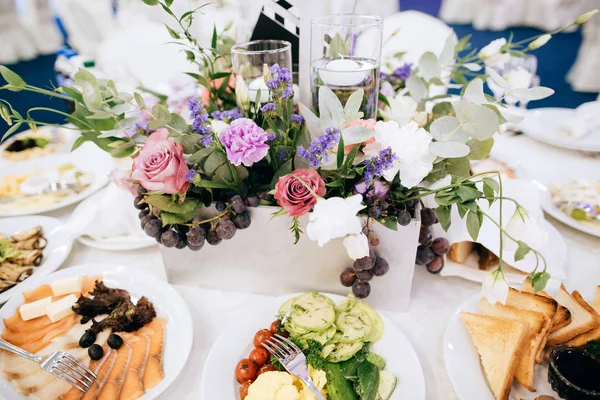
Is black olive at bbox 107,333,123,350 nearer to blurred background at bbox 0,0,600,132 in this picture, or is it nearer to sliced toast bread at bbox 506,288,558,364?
sliced toast bread at bbox 506,288,558,364

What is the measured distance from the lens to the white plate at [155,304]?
0.73 meters

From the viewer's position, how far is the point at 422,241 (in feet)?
2.85

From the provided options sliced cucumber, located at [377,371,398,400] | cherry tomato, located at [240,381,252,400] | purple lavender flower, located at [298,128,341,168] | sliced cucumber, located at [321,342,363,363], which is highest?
purple lavender flower, located at [298,128,341,168]

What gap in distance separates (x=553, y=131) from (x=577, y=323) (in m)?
1.06

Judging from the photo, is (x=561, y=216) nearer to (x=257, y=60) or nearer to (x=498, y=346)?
(x=498, y=346)

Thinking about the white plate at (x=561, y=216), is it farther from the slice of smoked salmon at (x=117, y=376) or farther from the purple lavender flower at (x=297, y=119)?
the slice of smoked salmon at (x=117, y=376)

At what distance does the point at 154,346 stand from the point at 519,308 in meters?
0.74

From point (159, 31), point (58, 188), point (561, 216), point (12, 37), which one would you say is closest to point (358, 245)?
point (561, 216)

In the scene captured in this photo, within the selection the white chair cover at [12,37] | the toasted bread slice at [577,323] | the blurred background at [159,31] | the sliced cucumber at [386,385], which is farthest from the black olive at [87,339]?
the white chair cover at [12,37]

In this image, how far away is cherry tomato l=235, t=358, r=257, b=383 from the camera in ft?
2.33

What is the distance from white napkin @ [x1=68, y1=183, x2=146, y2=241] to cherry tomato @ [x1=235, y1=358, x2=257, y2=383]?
1.76 ft

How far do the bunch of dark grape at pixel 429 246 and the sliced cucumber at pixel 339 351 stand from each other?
27 cm

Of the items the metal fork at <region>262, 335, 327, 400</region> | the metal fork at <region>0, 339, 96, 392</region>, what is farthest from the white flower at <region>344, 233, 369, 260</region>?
the metal fork at <region>0, 339, 96, 392</region>

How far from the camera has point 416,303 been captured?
91 centimetres
